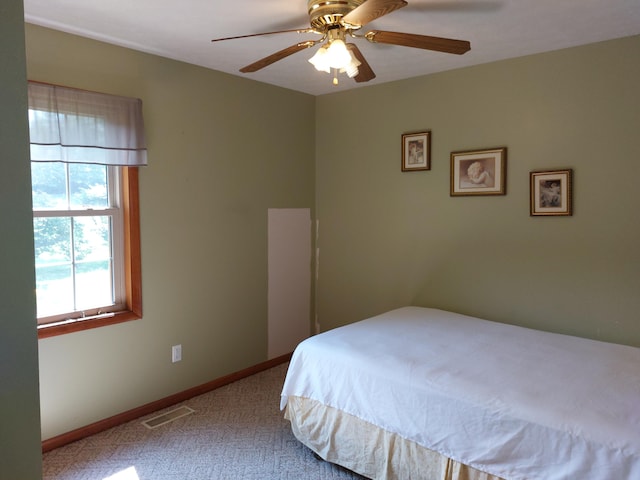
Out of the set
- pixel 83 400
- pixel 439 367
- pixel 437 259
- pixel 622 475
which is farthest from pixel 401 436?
pixel 83 400

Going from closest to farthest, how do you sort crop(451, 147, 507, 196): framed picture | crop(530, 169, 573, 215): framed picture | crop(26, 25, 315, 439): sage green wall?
crop(26, 25, 315, 439): sage green wall
crop(530, 169, 573, 215): framed picture
crop(451, 147, 507, 196): framed picture

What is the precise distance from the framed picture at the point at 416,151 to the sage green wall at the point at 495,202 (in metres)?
0.06

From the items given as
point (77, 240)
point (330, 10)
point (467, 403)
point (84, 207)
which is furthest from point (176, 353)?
point (330, 10)

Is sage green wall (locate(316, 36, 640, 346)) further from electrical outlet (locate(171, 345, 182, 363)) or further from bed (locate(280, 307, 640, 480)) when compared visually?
electrical outlet (locate(171, 345, 182, 363))

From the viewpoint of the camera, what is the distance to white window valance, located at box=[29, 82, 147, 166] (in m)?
2.44

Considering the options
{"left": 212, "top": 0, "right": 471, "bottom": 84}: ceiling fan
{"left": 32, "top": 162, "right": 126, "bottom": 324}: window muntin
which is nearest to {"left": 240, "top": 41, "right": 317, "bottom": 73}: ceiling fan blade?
{"left": 212, "top": 0, "right": 471, "bottom": 84}: ceiling fan

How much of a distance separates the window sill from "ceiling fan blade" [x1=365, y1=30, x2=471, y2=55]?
2.20 meters

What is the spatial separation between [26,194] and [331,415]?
1.94m

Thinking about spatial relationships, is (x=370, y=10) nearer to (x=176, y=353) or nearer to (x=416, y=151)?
(x=416, y=151)

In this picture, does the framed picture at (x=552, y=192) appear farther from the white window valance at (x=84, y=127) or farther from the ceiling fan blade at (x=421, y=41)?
the white window valance at (x=84, y=127)

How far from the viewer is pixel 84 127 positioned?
2611 millimetres

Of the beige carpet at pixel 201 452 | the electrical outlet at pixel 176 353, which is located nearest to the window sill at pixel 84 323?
the electrical outlet at pixel 176 353

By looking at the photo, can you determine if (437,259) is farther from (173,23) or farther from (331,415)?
(173,23)

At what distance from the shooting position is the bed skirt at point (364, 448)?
203 centimetres
